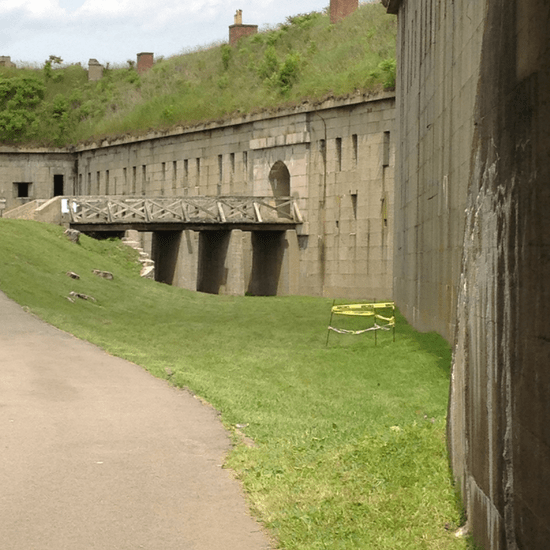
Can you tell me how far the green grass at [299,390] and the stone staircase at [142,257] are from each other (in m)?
2.09

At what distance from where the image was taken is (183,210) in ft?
117

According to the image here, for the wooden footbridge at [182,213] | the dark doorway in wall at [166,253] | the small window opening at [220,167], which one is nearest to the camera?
the wooden footbridge at [182,213]

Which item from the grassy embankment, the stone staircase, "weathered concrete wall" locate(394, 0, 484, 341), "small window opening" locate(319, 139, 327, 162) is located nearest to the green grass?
"weathered concrete wall" locate(394, 0, 484, 341)

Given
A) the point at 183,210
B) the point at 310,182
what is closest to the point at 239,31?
the point at 310,182

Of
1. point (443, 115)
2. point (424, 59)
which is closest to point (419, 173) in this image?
point (424, 59)

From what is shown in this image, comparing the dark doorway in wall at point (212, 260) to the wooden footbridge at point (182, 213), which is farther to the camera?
the dark doorway in wall at point (212, 260)

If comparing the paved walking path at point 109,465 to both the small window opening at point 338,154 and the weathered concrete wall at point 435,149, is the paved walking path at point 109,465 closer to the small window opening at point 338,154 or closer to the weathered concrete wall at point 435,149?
the weathered concrete wall at point 435,149

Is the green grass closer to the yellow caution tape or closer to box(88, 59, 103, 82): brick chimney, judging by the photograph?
the yellow caution tape

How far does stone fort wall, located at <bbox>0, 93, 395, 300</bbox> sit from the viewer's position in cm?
3453

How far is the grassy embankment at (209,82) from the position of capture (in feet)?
129

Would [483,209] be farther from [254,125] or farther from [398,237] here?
[254,125]

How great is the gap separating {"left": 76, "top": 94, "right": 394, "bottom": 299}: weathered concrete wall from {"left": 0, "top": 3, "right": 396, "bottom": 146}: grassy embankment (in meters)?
0.84

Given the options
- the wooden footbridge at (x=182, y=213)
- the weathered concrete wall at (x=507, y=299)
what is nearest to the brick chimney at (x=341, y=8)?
the wooden footbridge at (x=182, y=213)

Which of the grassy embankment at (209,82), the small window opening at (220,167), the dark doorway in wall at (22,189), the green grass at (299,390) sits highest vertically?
the grassy embankment at (209,82)
